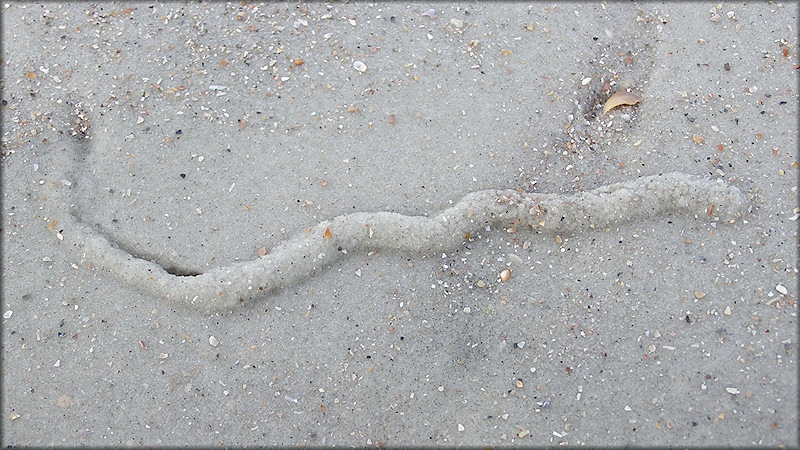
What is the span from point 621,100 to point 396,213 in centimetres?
123

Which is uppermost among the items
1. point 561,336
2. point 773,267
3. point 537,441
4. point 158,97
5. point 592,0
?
point 592,0

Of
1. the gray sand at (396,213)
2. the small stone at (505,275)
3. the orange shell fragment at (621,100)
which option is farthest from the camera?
the orange shell fragment at (621,100)

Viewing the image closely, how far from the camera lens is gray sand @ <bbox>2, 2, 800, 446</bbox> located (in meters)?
2.37

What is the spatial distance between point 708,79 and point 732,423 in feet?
5.32

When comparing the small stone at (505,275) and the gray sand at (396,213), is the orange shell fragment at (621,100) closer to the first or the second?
the gray sand at (396,213)

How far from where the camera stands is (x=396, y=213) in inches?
105

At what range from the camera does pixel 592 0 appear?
331cm

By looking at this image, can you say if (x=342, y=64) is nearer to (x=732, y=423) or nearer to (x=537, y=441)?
(x=537, y=441)

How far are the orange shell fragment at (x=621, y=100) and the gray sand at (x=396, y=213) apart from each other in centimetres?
5

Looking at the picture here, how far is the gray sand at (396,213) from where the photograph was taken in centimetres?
237

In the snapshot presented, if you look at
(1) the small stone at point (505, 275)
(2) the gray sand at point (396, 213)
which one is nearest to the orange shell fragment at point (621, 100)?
(2) the gray sand at point (396, 213)

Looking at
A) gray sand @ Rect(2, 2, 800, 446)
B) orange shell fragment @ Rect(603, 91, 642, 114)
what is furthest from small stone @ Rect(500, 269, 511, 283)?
orange shell fragment @ Rect(603, 91, 642, 114)

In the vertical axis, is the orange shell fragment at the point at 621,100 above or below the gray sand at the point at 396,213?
above

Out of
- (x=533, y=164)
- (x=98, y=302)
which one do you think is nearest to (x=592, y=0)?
(x=533, y=164)
